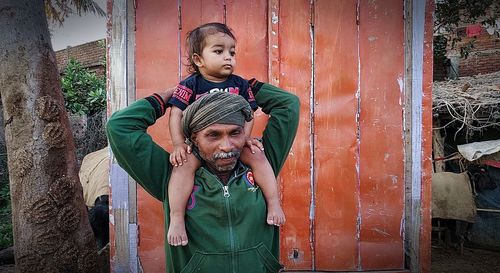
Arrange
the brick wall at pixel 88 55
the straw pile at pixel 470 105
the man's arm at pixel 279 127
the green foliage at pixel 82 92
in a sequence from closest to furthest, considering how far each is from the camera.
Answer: the man's arm at pixel 279 127 < the straw pile at pixel 470 105 < the green foliage at pixel 82 92 < the brick wall at pixel 88 55

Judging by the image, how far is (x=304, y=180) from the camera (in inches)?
127

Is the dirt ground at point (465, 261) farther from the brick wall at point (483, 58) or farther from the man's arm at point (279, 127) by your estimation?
the brick wall at point (483, 58)

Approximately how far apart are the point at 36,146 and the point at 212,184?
8.26ft

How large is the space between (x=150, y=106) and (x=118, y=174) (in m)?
1.71

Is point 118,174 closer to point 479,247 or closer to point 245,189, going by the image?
point 245,189

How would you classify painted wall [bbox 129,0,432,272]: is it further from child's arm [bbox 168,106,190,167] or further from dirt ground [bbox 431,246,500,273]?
dirt ground [bbox 431,246,500,273]

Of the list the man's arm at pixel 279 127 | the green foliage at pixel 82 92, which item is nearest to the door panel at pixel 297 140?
the man's arm at pixel 279 127

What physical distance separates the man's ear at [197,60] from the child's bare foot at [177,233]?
0.83 metres

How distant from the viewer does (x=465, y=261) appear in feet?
20.4

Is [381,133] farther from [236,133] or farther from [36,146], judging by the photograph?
[36,146]

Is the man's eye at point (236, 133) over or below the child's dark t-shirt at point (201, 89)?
below

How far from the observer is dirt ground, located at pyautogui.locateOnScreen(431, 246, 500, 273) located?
5.79 meters

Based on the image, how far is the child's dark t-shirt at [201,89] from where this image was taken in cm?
183

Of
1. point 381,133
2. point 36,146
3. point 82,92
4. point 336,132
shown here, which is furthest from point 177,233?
point 82,92
